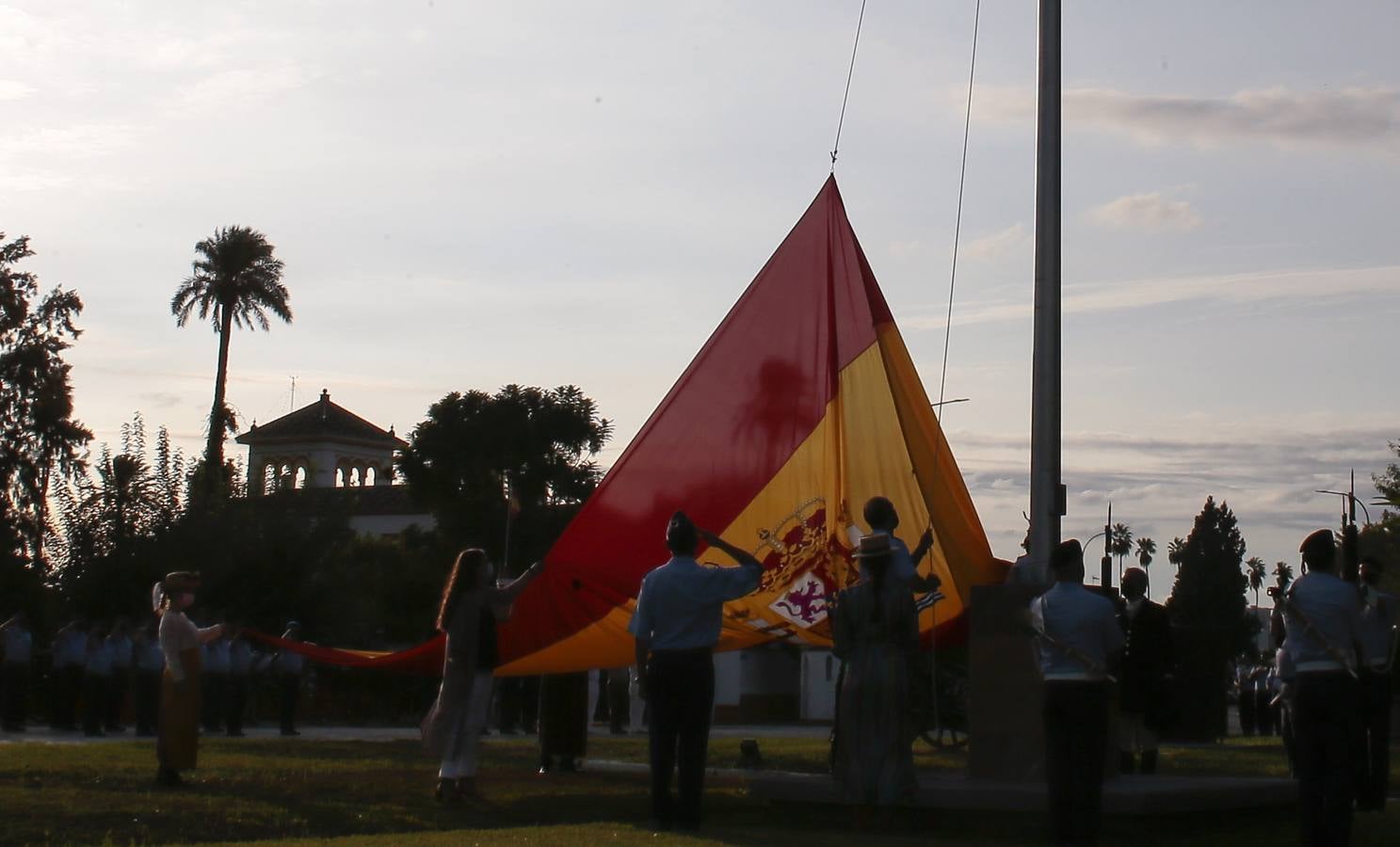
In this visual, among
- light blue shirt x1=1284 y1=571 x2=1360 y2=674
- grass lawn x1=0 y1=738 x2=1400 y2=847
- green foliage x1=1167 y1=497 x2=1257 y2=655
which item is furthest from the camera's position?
green foliage x1=1167 y1=497 x2=1257 y2=655

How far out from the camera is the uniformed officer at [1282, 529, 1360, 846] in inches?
376

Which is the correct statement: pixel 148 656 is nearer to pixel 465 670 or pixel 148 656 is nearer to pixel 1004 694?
pixel 465 670

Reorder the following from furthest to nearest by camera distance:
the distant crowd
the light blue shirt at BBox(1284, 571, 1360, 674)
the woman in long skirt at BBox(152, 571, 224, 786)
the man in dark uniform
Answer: the distant crowd, the man in dark uniform, the woman in long skirt at BBox(152, 571, 224, 786), the light blue shirt at BBox(1284, 571, 1360, 674)

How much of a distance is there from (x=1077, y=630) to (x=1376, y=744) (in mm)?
4038

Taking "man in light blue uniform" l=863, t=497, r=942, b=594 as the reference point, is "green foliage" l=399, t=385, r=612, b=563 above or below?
above

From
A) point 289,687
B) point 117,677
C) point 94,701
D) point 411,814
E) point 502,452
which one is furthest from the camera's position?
point 502,452

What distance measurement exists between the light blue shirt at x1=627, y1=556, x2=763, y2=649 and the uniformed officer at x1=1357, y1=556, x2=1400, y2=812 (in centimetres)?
432

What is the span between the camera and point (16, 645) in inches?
1085

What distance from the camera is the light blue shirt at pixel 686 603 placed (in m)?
10.6

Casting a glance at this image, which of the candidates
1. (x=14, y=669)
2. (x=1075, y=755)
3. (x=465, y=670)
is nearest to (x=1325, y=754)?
(x=1075, y=755)

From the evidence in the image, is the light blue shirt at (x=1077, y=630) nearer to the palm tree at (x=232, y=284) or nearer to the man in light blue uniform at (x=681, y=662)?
the man in light blue uniform at (x=681, y=662)

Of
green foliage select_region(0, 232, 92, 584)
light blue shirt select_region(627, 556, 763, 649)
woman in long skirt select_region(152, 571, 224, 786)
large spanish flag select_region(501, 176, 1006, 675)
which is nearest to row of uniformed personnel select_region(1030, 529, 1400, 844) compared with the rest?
light blue shirt select_region(627, 556, 763, 649)

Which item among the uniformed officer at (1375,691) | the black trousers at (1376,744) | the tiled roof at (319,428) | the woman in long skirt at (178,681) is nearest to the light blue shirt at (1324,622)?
the uniformed officer at (1375,691)

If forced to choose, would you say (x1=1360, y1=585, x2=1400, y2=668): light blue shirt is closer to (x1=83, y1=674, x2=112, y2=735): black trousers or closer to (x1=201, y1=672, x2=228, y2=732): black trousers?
(x1=201, y1=672, x2=228, y2=732): black trousers
